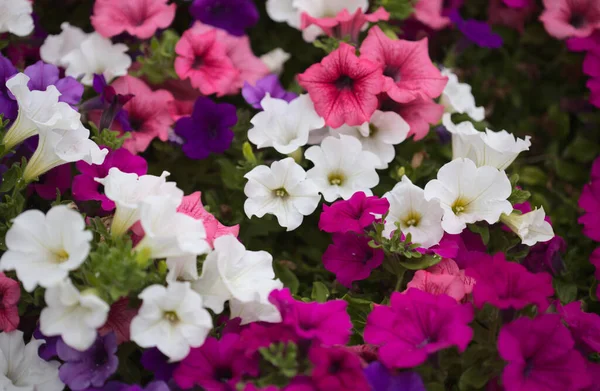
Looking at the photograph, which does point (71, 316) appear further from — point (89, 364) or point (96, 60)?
point (96, 60)

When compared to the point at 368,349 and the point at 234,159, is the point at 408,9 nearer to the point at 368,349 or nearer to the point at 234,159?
the point at 234,159

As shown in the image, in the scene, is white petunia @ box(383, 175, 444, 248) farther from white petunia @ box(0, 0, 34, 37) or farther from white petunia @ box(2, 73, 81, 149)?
white petunia @ box(0, 0, 34, 37)

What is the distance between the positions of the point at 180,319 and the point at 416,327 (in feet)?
1.35

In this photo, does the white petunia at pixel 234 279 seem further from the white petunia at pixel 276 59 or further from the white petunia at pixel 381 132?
the white petunia at pixel 276 59

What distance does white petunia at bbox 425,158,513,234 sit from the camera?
4.31ft

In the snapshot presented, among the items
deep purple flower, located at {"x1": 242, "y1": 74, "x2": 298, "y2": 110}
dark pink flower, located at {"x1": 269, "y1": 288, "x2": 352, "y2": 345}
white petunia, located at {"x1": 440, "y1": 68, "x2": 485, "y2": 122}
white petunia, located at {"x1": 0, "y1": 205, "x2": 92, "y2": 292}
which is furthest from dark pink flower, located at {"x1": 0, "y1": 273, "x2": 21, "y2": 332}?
white petunia, located at {"x1": 440, "y1": 68, "x2": 485, "y2": 122}

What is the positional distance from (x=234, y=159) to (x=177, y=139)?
0.19 m

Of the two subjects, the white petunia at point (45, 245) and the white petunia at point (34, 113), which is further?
the white petunia at point (34, 113)

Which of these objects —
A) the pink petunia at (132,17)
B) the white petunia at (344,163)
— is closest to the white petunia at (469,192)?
the white petunia at (344,163)

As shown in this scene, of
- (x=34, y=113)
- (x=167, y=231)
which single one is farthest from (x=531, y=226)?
(x=34, y=113)

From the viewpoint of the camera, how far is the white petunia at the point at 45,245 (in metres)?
1.03

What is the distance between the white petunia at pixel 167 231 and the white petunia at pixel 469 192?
502 millimetres

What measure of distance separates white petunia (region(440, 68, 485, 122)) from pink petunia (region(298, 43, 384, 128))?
272 millimetres

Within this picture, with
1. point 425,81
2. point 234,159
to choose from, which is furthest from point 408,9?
point 234,159
